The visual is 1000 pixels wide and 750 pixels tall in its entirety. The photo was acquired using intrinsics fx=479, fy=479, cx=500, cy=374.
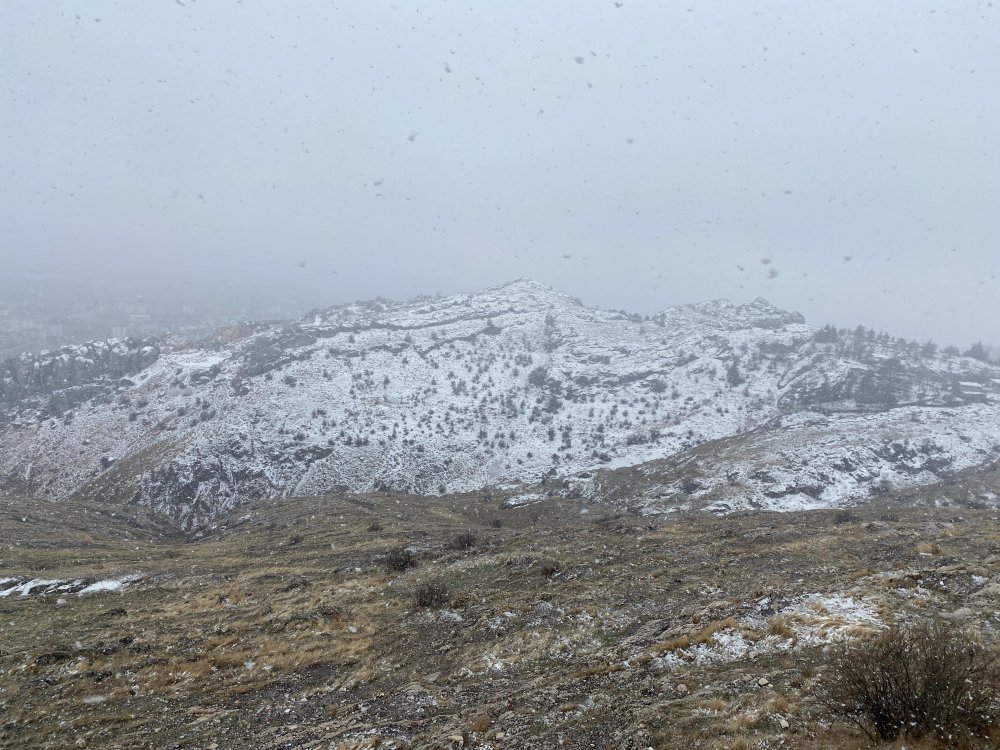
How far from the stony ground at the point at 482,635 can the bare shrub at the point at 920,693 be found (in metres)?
0.50

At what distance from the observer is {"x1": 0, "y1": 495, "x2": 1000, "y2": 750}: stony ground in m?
10.3

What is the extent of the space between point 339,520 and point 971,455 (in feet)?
211

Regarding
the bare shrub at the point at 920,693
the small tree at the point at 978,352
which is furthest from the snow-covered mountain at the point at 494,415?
the bare shrub at the point at 920,693

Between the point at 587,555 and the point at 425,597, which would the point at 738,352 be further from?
the point at 425,597

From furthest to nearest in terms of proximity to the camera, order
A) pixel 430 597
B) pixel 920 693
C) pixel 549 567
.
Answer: pixel 549 567, pixel 430 597, pixel 920 693

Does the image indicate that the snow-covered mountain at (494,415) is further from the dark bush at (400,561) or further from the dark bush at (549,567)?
the dark bush at (400,561)

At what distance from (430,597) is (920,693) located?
1590 cm

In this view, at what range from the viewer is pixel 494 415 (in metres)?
74.8

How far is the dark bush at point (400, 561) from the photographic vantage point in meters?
24.4

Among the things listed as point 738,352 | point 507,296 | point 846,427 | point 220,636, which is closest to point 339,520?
point 220,636

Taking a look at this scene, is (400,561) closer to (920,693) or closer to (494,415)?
(920,693)

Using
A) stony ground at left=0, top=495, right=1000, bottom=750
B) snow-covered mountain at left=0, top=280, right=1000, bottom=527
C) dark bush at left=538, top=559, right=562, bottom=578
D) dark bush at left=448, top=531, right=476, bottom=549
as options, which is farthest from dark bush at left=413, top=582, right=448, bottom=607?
snow-covered mountain at left=0, top=280, right=1000, bottom=527

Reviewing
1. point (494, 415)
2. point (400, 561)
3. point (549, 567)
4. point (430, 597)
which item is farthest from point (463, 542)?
point (494, 415)

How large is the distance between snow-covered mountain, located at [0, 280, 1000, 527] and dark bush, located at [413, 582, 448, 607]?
100.0 ft
